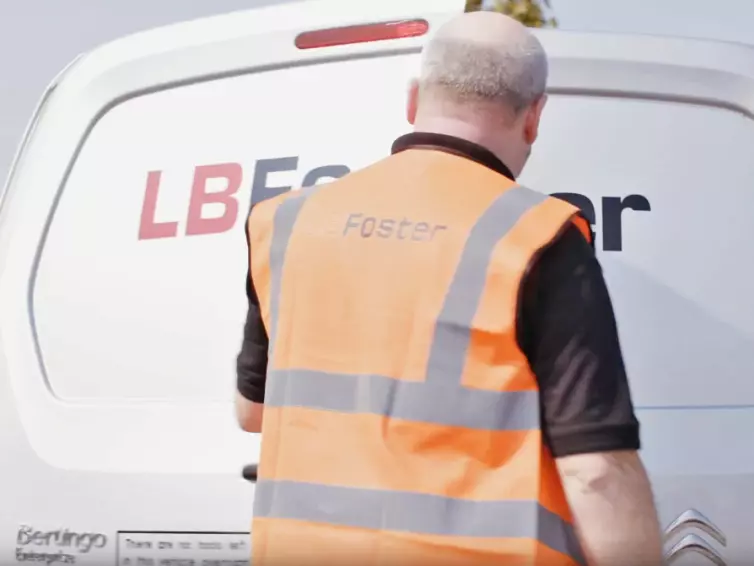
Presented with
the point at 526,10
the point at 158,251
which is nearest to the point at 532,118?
the point at 158,251

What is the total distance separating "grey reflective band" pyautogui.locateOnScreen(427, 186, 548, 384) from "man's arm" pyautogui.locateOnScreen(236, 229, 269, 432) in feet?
1.49

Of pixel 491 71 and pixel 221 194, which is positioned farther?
pixel 221 194

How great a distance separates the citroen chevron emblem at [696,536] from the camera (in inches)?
94.0

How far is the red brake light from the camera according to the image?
292cm

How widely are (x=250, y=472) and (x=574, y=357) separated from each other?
98cm

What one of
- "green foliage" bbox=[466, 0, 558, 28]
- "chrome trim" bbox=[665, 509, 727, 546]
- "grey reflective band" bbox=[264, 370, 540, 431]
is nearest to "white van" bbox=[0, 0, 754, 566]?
"chrome trim" bbox=[665, 509, 727, 546]

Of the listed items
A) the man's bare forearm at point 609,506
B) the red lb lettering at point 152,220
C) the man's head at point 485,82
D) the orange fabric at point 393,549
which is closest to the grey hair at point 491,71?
the man's head at point 485,82

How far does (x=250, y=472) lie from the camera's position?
2.60 metres

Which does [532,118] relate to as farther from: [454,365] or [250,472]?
[250,472]

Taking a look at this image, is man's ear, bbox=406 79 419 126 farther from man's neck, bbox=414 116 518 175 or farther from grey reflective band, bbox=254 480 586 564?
grey reflective band, bbox=254 480 586 564

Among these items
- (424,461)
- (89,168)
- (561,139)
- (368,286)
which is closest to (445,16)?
(561,139)

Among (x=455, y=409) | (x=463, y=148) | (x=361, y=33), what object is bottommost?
(x=455, y=409)

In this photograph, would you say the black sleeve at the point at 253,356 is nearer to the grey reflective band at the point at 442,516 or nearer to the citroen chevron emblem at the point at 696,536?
the grey reflective band at the point at 442,516

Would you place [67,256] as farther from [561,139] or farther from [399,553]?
[399,553]
